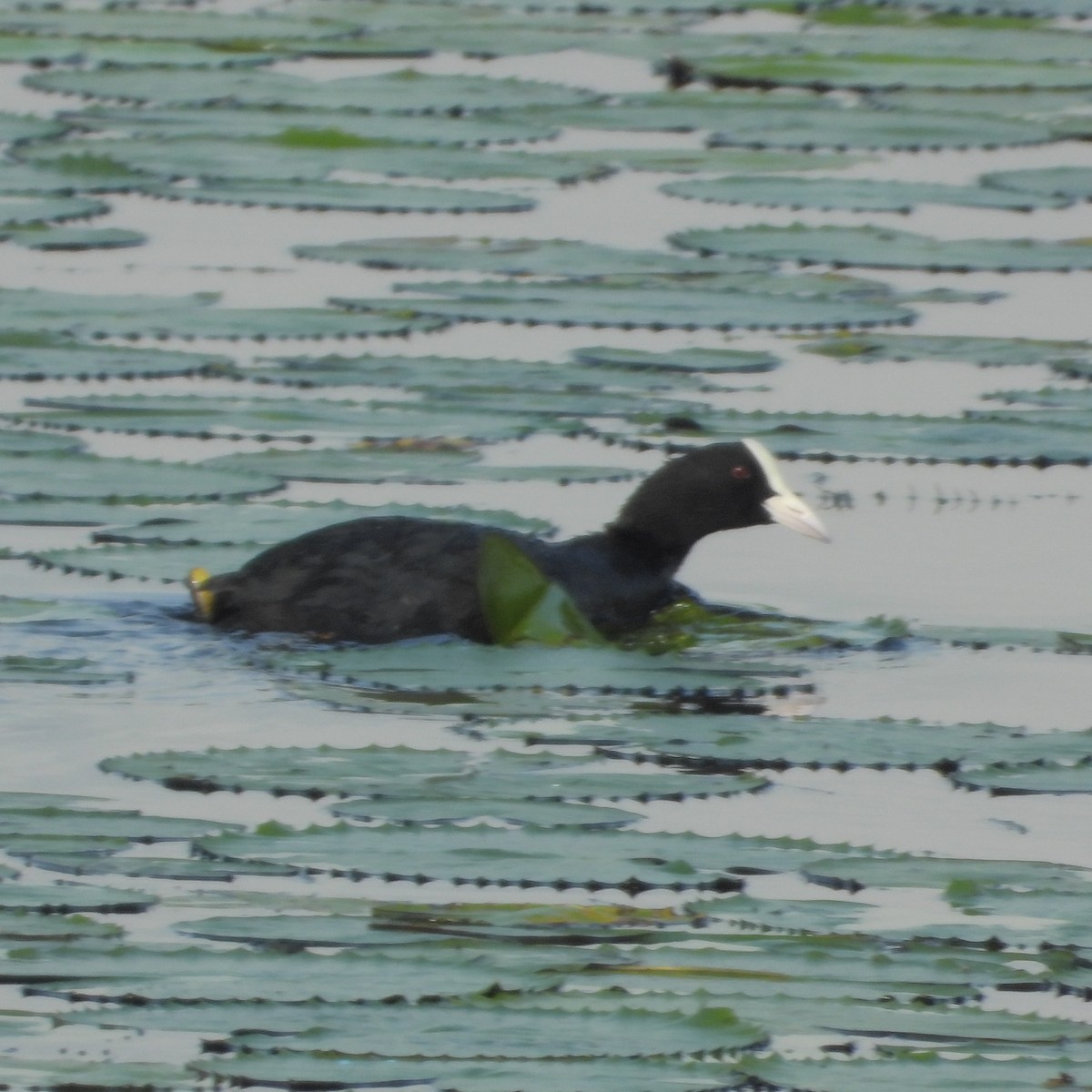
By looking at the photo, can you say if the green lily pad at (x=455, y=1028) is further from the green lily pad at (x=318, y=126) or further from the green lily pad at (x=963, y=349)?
the green lily pad at (x=318, y=126)

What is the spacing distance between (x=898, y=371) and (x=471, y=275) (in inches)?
66.0

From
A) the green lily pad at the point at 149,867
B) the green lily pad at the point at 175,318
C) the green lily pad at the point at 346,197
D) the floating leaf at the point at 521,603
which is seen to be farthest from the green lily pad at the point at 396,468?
the green lily pad at the point at 149,867

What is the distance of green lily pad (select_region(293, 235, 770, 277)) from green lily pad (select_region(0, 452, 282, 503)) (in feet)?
8.18

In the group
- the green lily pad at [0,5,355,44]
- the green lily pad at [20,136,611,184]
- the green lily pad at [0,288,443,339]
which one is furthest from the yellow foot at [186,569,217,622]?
the green lily pad at [0,5,355,44]

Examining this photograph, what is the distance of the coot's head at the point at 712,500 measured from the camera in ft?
24.2

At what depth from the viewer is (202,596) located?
6.73 metres

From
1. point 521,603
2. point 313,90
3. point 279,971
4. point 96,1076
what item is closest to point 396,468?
point 521,603

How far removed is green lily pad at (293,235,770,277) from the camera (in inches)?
397

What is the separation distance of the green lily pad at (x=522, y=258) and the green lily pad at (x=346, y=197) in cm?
25

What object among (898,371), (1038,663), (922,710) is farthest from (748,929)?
(898,371)

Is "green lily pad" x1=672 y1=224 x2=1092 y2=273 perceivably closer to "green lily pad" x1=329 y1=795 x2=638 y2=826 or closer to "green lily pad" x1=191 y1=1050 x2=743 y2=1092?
"green lily pad" x1=329 y1=795 x2=638 y2=826

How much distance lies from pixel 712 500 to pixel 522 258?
116 inches

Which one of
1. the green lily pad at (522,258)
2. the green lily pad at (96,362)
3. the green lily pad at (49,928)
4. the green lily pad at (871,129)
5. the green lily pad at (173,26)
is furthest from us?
the green lily pad at (173,26)

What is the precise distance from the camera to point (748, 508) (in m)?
7.48
